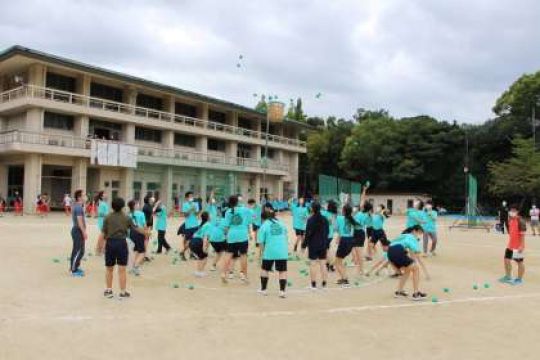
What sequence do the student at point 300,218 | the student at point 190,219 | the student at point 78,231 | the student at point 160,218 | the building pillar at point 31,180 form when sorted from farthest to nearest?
the building pillar at point 31,180
the student at point 300,218
the student at point 160,218
the student at point 190,219
the student at point 78,231

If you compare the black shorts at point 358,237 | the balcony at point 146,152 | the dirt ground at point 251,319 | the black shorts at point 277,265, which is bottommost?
the dirt ground at point 251,319

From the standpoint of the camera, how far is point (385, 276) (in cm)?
1150

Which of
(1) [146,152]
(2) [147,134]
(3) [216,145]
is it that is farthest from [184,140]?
(1) [146,152]

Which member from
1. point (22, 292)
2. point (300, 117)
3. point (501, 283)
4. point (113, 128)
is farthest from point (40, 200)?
point (300, 117)

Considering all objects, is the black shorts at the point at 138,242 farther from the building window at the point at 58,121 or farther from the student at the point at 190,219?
the building window at the point at 58,121

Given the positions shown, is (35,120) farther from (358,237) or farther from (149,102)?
(358,237)

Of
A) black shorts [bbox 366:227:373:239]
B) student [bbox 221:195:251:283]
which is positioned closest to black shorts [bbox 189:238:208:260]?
student [bbox 221:195:251:283]

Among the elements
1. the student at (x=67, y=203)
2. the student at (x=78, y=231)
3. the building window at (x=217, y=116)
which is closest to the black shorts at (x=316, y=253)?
the student at (x=78, y=231)

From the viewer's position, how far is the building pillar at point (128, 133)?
4059 centimetres

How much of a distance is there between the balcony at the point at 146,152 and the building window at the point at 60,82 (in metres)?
4.72

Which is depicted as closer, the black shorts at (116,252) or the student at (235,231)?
the black shorts at (116,252)

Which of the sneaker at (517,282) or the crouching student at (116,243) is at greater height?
the crouching student at (116,243)

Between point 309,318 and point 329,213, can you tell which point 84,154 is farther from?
point 309,318

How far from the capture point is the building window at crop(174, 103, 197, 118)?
4695 cm
